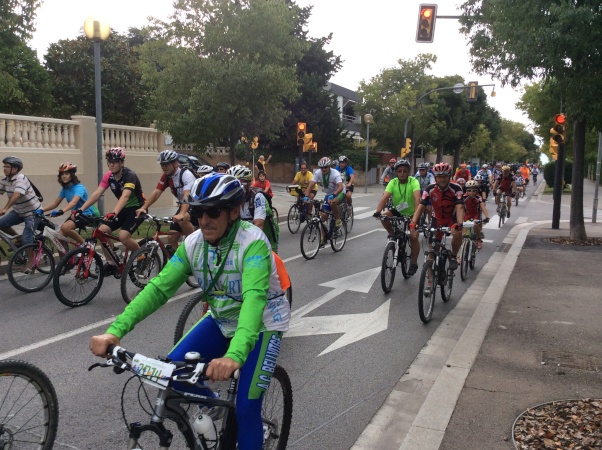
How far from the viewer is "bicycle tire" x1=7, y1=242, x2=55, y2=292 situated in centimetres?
800

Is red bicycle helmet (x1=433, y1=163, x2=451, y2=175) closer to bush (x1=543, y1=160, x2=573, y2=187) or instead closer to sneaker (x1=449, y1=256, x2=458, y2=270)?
sneaker (x1=449, y1=256, x2=458, y2=270)

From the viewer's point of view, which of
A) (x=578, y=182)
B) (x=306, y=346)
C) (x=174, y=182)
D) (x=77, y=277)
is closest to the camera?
(x=306, y=346)

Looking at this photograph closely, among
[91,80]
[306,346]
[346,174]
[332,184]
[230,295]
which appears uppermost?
[91,80]

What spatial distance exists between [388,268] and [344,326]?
6.43ft

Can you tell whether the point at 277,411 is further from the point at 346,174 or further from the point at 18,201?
the point at 346,174

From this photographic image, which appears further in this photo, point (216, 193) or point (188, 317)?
point (188, 317)

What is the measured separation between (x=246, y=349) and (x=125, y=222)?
5.87 meters

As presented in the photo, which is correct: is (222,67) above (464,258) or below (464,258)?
above

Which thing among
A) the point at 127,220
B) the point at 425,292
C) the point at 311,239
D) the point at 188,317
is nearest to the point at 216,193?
the point at 188,317

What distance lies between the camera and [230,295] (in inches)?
119

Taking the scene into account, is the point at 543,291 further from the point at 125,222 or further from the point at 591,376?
the point at 125,222

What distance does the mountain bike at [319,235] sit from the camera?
1148cm

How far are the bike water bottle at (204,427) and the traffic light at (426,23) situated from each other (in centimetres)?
1335

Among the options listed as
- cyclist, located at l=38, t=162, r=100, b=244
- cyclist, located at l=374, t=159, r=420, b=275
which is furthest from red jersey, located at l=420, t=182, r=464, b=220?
cyclist, located at l=38, t=162, r=100, b=244
